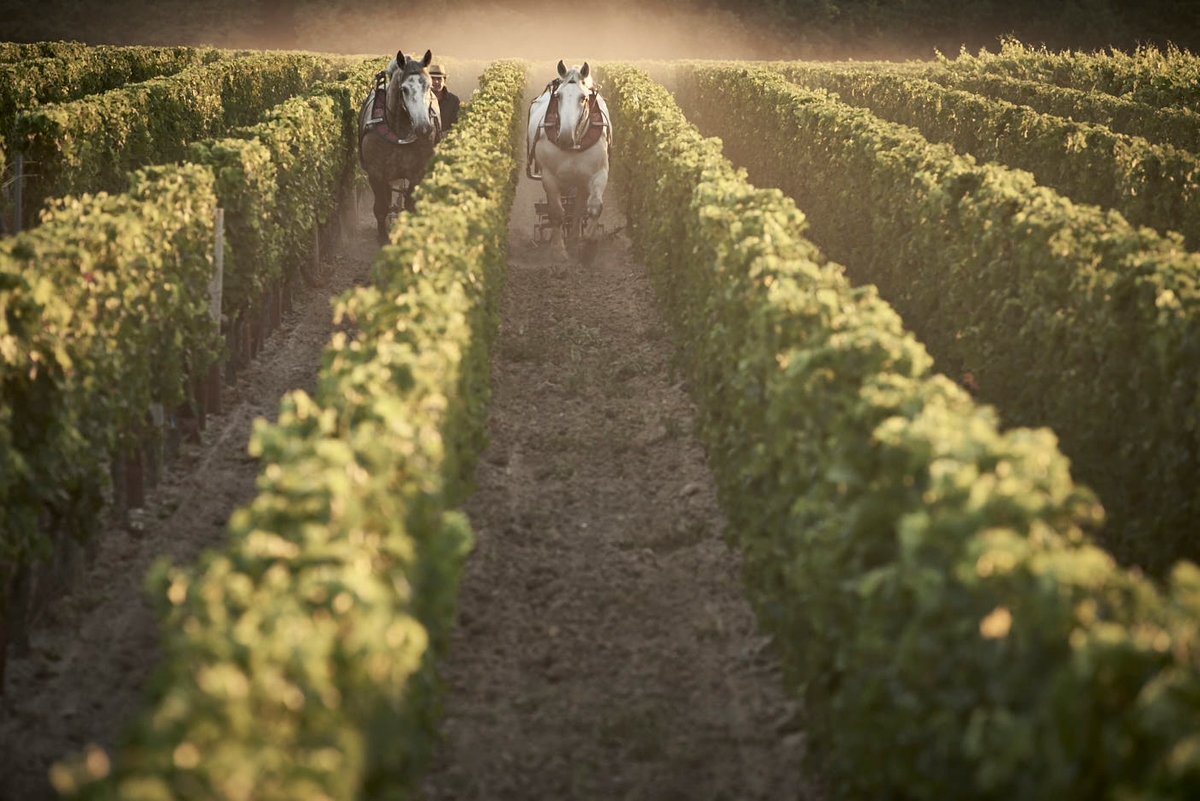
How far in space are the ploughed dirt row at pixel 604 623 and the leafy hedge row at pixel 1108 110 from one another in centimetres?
1378

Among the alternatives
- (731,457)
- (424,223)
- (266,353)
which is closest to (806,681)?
(731,457)

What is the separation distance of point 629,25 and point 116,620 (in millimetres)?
68382

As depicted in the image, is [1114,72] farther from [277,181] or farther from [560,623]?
[560,623]

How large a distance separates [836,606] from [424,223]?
583cm

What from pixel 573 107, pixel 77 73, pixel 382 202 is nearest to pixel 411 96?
pixel 382 202

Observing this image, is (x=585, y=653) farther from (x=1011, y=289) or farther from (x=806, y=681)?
(x=1011, y=289)

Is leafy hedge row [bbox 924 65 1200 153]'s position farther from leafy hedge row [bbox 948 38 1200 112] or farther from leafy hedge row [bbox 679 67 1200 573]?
leafy hedge row [bbox 679 67 1200 573]

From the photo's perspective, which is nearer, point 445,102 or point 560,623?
point 560,623

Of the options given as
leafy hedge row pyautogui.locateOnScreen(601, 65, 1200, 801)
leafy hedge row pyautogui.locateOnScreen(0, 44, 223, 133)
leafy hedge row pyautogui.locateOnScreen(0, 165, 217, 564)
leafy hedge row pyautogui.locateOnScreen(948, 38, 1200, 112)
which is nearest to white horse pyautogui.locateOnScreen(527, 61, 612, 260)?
leafy hedge row pyautogui.locateOnScreen(0, 165, 217, 564)

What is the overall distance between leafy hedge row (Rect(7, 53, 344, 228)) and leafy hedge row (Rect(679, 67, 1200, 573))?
1044cm

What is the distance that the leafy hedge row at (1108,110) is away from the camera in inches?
914

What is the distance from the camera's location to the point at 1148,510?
30.3ft

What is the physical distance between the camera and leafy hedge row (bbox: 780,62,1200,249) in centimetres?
1653

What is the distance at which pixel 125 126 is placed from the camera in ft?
66.3
